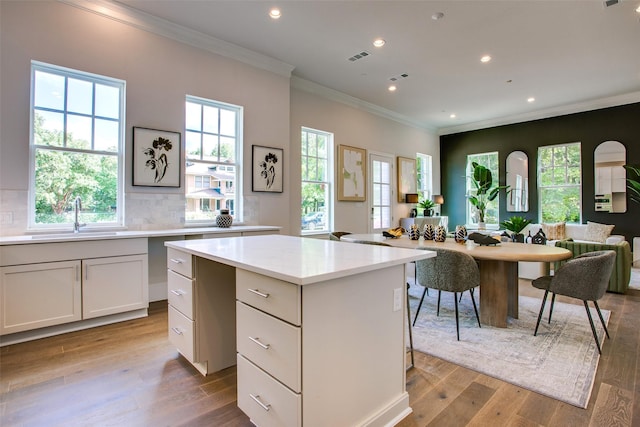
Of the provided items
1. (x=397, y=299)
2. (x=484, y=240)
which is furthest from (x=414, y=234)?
(x=397, y=299)

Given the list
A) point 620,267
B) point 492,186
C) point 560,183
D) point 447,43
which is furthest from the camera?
point 492,186

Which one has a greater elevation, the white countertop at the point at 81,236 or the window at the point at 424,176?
the window at the point at 424,176

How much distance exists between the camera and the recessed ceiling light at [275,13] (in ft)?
11.3

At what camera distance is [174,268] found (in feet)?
7.48

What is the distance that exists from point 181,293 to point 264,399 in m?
1.06

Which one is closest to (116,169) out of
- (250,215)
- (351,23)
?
(250,215)

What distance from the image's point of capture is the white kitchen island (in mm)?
1295

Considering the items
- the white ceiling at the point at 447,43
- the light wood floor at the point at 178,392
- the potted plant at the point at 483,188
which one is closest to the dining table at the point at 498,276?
the light wood floor at the point at 178,392

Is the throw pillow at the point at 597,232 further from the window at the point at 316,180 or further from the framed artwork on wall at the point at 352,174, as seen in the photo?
the window at the point at 316,180

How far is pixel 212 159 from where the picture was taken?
4.23 m

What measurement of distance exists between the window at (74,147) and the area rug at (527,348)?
3469 millimetres

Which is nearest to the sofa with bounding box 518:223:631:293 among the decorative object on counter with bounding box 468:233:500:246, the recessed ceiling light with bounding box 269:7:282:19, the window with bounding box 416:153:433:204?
the decorative object on counter with bounding box 468:233:500:246

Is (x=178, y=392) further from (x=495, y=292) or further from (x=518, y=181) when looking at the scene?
(x=518, y=181)

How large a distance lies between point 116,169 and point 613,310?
5.67 metres
